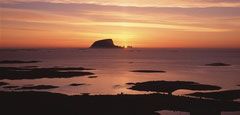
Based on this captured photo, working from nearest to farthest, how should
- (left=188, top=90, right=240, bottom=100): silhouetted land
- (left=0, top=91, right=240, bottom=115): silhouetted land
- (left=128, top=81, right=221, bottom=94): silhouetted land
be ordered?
(left=0, top=91, right=240, bottom=115): silhouetted land < (left=188, top=90, right=240, bottom=100): silhouetted land < (left=128, top=81, right=221, bottom=94): silhouetted land

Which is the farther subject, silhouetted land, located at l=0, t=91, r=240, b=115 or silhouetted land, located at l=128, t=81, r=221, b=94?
silhouetted land, located at l=128, t=81, r=221, b=94

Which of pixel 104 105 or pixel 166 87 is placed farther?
pixel 166 87

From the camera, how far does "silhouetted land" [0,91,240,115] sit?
29.1m

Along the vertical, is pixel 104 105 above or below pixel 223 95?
above

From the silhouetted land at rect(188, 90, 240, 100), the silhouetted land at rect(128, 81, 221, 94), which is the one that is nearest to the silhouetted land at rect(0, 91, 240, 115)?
the silhouetted land at rect(188, 90, 240, 100)

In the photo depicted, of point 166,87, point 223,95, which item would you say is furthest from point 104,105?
point 166,87

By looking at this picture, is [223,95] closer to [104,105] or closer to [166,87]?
[166,87]

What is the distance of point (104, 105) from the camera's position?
105ft

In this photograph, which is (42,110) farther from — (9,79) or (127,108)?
(9,79)

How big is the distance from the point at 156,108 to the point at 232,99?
1112 cm

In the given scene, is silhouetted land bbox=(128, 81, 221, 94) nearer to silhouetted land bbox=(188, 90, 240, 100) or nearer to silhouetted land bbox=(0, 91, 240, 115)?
silhouetted land bbox=(188, 90, 240, 100)

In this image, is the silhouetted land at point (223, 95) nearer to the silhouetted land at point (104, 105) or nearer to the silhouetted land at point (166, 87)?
the silhouetted land at point (104, 105)

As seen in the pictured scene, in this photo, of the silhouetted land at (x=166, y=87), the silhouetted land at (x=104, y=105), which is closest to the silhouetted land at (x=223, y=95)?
the silhouetted land at (x=104, y=105)

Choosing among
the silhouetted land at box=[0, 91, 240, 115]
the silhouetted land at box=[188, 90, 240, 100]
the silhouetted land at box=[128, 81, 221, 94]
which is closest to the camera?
the silhouetted land at box=[0, 91, 240, 115]
